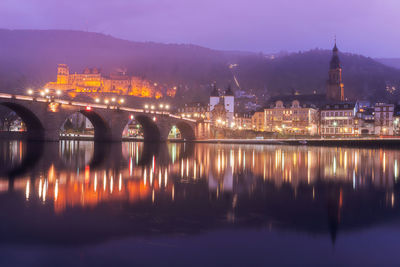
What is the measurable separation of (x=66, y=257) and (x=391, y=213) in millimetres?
10054

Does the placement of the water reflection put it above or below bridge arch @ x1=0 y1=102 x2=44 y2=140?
below

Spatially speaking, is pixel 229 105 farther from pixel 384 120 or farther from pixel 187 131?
pixel 384 120

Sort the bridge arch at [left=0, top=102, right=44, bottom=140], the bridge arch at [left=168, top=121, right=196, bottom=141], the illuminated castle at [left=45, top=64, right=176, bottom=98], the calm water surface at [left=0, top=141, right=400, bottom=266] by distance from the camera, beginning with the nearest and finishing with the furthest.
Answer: the calm water surface at [left=0, top=141, right=400, bottom=266], the bridge arch at [left=0, top=102, right=44, bottom=140], the bridge arch at [left=168, top=121, right=196, bottom=141], the illuminated castle at [left=45, top=64, right=176, bottom=98]

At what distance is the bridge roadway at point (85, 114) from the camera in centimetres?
4300

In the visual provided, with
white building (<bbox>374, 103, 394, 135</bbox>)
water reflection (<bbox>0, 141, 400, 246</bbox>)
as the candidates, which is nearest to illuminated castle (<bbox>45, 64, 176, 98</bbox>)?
white building (<bbox>374, 103, 394, 135</bbox>)

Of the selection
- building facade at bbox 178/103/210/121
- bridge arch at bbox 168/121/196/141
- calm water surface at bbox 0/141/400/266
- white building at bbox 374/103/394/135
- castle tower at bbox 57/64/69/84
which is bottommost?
calm water surface at bbox 0/141/400/266

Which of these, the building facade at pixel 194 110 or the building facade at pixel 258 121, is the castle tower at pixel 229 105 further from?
the building facade at pixel 194 110

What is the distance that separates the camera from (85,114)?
2108 inches

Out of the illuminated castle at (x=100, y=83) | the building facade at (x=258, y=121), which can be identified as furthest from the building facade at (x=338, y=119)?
the illuminated castle at (x=100, y=83)

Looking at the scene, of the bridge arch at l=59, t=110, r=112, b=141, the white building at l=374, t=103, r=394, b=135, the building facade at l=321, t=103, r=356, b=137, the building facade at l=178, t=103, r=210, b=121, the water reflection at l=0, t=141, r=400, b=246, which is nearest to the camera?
the water reflection at l=0, t=141, r=400, b=246

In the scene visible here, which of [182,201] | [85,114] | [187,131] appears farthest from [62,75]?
[182,201]

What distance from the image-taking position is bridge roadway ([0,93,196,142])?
4300 centimetres

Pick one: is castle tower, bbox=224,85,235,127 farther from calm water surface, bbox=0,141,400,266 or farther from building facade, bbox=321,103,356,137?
calm water surface, bbox=0,141,400,266

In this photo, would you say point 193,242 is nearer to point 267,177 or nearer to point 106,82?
point 267,177
